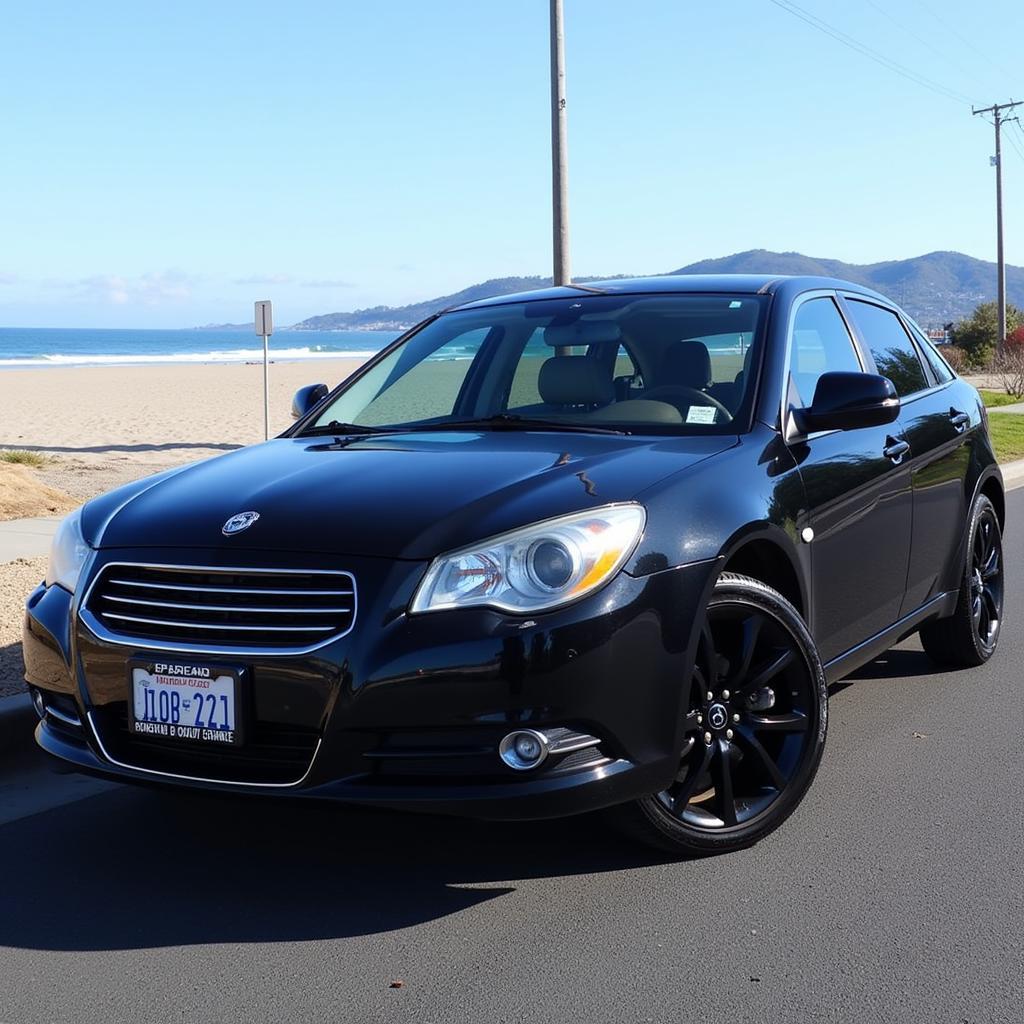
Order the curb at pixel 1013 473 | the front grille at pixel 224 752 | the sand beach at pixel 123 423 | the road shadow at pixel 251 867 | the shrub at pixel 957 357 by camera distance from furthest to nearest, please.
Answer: the shrub at pixel 957 357 < the sand beach at pixel 123 423 < the curb at pixel 1013 473 < the road shadow at pixel 251 867 < the front grille at pixel 224 752

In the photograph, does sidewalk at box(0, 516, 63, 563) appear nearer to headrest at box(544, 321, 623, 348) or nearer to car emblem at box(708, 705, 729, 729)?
headrest at box(544, 321, 623, 348)

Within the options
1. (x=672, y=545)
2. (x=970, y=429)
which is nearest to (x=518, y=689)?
(x=672, y=545)

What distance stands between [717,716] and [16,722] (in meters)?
2.61

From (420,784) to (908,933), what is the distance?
1251mm

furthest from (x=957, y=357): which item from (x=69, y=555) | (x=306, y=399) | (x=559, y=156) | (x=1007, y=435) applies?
(x=69, y=555)

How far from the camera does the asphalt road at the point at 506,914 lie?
3.10 meters

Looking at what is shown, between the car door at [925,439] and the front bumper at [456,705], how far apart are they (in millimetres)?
2206

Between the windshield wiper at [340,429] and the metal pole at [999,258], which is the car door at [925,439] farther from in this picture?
the metal pole at [999,258]

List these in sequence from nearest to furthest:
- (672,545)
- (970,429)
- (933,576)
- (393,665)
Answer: (393,665) → (672,545) → (933,576) → (970,429)

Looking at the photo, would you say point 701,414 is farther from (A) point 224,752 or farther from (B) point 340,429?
(A) point 224,752

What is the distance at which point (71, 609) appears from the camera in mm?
3797

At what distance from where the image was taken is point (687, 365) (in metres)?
4.75

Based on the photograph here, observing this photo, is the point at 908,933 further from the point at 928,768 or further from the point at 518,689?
the point at 928,768

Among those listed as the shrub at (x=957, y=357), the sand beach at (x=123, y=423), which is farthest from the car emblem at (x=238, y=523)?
the shrub at (x=957, y=357)
